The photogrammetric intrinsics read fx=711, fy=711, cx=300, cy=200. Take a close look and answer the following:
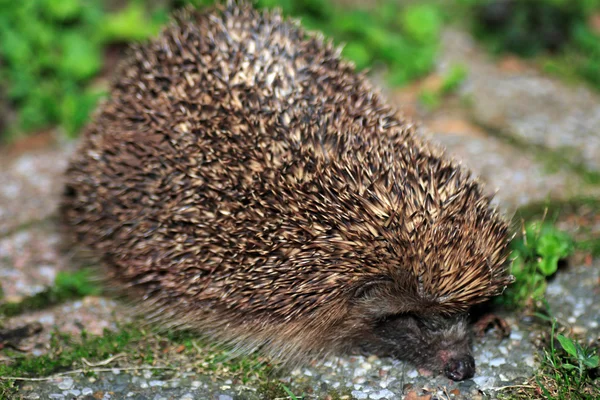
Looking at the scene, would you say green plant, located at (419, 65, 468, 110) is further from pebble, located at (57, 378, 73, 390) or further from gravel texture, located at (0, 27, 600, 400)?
pebble, located at (57, 378, 73, 390)

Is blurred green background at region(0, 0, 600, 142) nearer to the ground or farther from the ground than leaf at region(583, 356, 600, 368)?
farther from the ground

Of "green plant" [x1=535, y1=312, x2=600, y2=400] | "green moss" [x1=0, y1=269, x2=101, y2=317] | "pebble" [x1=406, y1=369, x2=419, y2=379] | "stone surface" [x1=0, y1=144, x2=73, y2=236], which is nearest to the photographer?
"green plant" [x1=535, y1=312, x2=600, y2=400]

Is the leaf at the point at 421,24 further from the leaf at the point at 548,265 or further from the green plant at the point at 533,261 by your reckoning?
the leaf at the point at 548,265

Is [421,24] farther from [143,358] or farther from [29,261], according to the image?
[143,358]

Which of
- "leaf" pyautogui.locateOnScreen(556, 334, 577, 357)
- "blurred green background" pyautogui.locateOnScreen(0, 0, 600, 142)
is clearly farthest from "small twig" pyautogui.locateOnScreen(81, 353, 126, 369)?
"blurred green background" pyautogui.locateOnScreen(0, 0, 600, 142)

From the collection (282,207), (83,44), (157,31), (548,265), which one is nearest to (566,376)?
(548,265)

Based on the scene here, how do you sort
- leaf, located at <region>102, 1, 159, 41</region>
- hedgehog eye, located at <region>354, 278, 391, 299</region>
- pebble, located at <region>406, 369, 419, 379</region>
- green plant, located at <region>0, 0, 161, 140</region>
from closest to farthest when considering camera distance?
hedgehog eye, located at <region>354, 278, 391, 299</region>
pebble, located at <region>406, 369, 419, 379</region>
green plant, located at <region>0, 0, 161, 140</region>
leaf, located at <region>102, 1, 159, 41</region>

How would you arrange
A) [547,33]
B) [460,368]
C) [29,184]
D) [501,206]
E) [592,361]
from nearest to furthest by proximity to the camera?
[592,361] → [460,368] → [501,206] → [29,184] → [547,33]

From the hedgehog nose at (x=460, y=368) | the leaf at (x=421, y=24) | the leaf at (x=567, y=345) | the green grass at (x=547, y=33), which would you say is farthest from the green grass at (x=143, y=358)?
the green grass at (x=547, y=33)
